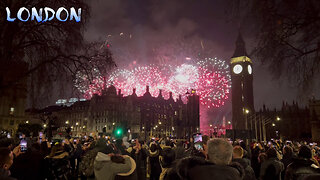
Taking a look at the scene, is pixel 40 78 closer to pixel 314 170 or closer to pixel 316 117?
pixel 314 170

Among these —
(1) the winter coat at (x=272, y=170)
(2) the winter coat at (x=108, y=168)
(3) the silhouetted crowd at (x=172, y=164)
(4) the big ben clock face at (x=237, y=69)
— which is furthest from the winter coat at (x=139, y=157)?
(4) the big ben clock face at (x=237, y=69)

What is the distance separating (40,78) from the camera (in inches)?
336

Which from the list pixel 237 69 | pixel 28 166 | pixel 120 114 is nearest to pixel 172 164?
pixel 28 166

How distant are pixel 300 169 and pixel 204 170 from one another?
313 cm

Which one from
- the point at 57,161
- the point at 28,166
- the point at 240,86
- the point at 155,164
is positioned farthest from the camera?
the point at 240,86

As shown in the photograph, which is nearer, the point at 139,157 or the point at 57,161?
the point at 57,161

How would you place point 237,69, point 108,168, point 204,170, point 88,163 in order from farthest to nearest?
point 237,69, point 88,163, point 108,168, point 204,170

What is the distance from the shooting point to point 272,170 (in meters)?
6.52

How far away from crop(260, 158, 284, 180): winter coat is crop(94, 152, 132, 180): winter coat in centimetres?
404

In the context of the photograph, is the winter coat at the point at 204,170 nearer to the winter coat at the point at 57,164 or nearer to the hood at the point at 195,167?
the hood at the point at 195,167

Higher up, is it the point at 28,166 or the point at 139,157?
the point at 28,166

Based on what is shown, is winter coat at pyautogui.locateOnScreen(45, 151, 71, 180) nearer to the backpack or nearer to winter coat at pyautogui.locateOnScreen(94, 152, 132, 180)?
the backpack

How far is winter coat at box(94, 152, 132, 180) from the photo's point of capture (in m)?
4.58

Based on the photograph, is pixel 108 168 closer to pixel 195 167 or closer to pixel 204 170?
pixel 195 167
